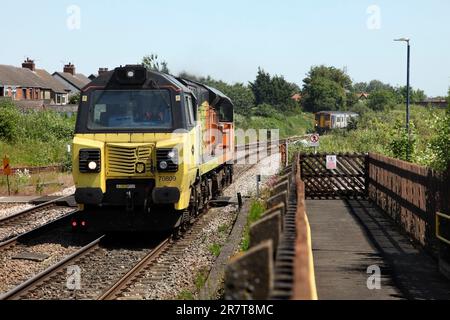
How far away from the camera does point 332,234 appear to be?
1342 cm

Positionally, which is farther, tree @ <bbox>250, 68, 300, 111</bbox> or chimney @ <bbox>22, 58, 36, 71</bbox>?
tree @ <bbox>250, 68, 300, 111</bbox>

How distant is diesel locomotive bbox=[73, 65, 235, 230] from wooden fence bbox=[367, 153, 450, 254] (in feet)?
14.7

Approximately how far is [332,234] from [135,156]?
14.1 feet

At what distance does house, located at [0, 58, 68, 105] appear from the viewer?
7050cm

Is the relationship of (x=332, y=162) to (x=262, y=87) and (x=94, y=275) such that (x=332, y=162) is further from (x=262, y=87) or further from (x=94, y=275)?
(x=262, y=87)

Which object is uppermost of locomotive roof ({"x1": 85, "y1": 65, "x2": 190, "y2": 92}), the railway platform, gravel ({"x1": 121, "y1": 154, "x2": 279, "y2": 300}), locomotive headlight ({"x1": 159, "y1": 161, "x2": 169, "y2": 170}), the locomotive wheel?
locomotive roof ({"x1": 85, "y1": 65, "x2": 190, "y2": 92})

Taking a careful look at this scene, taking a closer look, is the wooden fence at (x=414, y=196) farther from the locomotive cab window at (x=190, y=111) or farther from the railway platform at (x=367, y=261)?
the locomotive cab window at (x=190, y=111)

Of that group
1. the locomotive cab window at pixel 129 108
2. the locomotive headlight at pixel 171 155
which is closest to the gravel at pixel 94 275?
the locomotive headlight at pixel 171 155

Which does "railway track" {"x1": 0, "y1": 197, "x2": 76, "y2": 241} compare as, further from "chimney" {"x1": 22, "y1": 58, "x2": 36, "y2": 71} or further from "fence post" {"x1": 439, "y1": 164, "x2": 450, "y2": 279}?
"chimney" {"x1": 22, "y1": 58, "x2": 36, "y2": 71}

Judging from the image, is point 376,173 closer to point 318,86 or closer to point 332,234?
point 332,234

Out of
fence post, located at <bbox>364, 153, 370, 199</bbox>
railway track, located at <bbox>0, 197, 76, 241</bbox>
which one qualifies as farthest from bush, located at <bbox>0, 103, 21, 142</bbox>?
fence post, located at <bbox>364, 153, 370, 199</bbox>

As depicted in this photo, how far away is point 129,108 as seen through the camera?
46.5 ft

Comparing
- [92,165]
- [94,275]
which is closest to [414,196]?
[94,275]
